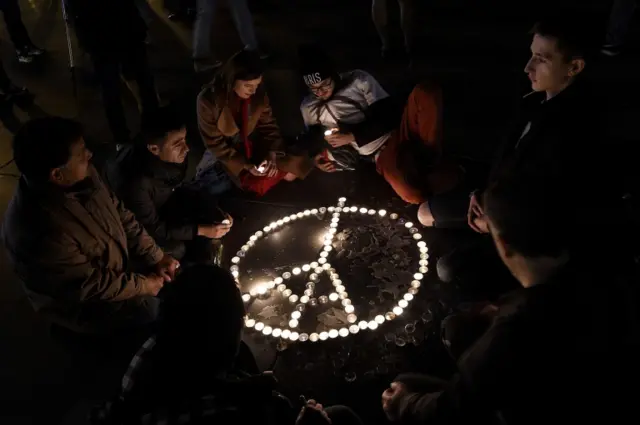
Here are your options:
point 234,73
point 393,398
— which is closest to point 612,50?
point 234,73

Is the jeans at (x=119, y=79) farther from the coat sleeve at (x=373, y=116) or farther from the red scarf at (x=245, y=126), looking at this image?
the coat sleeve at (x=373, y=116)

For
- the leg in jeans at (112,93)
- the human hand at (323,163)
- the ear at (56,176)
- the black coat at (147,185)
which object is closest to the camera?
the ear at (56,176)

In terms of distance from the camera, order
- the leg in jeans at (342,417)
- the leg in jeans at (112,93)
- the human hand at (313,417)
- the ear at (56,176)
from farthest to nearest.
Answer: the leg in jeans at (112,93) → the ear at (56,176) → the leg in jeans at (342,417) → the human hand at (313,417)

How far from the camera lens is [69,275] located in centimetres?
314

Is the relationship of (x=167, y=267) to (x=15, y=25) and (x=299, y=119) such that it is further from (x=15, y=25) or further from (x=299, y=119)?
(x=15, y=25)

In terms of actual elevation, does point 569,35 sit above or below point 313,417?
above

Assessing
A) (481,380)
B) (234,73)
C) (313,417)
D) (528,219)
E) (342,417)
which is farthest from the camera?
(234,73)

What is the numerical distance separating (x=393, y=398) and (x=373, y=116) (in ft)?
7.76

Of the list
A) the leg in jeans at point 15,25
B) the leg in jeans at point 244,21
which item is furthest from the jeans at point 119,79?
the leg in jeans at point 15,25

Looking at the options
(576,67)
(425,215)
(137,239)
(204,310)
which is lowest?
(425,215)

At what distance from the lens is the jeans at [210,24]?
627 cm

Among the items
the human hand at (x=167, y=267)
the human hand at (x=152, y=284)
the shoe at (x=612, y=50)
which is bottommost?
the shoe at (x=612, y=50)

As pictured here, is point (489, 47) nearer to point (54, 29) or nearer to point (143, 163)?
point (143, 163)

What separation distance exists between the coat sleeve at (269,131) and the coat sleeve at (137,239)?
1433 millimetres
